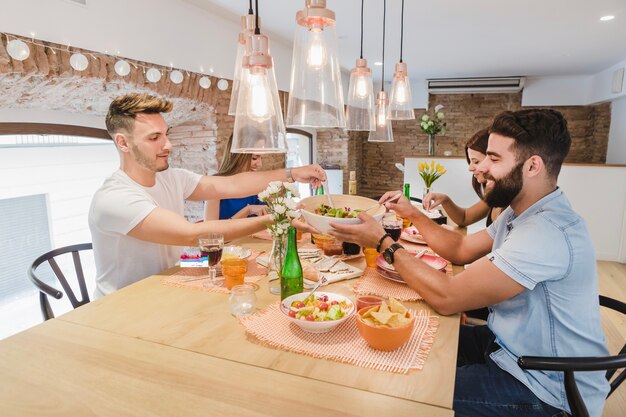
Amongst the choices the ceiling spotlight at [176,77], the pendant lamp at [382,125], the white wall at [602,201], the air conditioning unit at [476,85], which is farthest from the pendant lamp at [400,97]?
the air conditioning unit at [476,85]

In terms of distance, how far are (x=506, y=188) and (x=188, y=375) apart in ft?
3.84

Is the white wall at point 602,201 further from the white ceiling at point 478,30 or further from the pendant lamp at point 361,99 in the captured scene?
the pendant lamp at point 361,99

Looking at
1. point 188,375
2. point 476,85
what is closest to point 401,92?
point 188,375

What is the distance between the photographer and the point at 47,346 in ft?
3.55

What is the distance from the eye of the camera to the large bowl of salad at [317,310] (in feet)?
3.60

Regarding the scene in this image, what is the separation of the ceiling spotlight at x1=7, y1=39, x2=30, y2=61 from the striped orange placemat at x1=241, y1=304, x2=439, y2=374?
75.7 inches

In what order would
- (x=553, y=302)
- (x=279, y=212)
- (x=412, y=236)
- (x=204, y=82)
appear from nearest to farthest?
(x=553, y=302) < (x=279, y=212) < (x=412, y=236) < (x=204, y=82)

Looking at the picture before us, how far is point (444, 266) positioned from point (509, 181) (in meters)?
0.45

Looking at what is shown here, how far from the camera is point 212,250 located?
5.06 feet

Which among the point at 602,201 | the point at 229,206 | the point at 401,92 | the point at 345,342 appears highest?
the point at 401,92

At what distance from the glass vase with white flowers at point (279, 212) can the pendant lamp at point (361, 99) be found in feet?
2.40

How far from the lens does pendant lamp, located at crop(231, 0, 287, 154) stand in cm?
121

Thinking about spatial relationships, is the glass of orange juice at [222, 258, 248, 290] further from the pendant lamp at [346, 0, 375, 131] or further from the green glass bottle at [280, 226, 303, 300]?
the pendant lamp at [346, 0, 375, 131]

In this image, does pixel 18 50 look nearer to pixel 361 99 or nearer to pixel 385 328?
pixel 361 99
